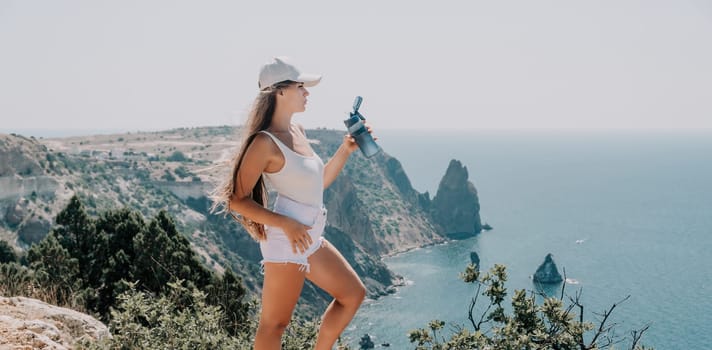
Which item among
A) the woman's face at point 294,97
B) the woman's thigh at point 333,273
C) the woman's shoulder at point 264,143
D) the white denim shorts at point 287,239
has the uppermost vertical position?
the woman's face at point 294,97

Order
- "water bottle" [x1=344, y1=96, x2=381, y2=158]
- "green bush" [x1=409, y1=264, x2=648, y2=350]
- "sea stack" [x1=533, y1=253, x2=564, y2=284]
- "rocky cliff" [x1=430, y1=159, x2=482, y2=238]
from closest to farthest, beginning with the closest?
1. "water bottle" [x1=344, y1=96, x2=381, y2=158]
2. "green bush" [x1=409, y1=264, x2=648, y2=350]
3. "sea stack" [x1=533, y1=253, x2=564, y2=284]
4. "rocky cliff" [x1=430, y1=159, x2=482, y2=238]

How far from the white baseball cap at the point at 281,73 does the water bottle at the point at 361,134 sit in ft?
1.49

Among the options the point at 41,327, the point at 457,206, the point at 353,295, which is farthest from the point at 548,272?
the point at 353,295

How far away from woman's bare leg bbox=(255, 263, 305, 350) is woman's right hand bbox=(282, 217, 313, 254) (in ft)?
0.35

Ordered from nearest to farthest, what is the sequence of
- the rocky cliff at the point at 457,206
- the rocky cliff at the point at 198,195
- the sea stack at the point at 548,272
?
the rocky cliff at the point at 198,195 < the sea stack at the point at 548,272 < the rocky cliff at the point at 457,206

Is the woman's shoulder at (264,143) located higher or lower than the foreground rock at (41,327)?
higher

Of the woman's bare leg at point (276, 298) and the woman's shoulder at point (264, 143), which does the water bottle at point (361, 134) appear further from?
the woman's bare leg at point (276, 298)

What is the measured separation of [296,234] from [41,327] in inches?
96.5

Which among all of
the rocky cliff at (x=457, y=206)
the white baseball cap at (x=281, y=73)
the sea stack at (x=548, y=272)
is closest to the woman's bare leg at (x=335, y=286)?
the white baseball cap at (x=281, y=73)

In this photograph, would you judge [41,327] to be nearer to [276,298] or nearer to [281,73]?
[276,298]

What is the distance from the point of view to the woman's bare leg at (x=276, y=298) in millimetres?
2979

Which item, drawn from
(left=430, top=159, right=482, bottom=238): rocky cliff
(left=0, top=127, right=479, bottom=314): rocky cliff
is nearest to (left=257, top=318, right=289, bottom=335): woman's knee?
(left=0, top=127, right=479, bottom=314): rocky cliff

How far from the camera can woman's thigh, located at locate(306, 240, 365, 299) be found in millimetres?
3006

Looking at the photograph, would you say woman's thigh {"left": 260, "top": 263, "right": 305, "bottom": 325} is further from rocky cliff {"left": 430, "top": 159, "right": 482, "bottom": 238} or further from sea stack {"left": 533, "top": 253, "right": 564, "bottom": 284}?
rocky cliff {"left": 430, "top": 159, "right": 482, "bottom": 238}
